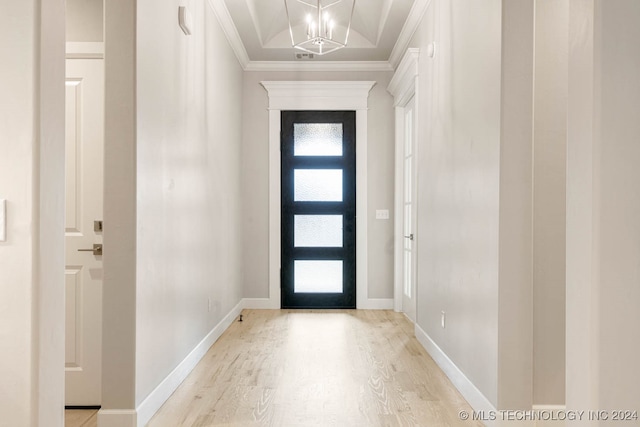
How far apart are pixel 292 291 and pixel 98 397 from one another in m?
3.31

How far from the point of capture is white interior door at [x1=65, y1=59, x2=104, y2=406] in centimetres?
289

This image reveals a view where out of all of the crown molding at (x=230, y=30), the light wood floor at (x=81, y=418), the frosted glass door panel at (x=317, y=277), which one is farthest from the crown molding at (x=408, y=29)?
the light wood floor at (x=81, y=418)

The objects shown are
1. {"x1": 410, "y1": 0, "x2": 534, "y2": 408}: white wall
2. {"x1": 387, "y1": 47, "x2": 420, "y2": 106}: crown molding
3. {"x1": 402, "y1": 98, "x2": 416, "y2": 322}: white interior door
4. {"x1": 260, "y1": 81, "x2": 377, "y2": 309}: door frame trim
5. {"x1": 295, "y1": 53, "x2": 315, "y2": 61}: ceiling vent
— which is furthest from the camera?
{"x1": 260, "y1": 81, "x2": 377, "y2": 309}: door frame trim

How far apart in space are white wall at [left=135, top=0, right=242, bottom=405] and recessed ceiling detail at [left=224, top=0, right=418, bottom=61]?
1.10ft

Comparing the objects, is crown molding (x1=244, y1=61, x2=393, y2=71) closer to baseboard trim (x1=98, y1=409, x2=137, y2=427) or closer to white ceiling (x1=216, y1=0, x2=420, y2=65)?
white ceiling (x1=216, y1=0, x2=420, y2=65)

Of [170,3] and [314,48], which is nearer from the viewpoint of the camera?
[170,3]

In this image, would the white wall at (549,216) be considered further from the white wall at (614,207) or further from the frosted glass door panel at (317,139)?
the frosted glass door panel at (317,139)

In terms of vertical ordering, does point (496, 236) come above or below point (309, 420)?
above

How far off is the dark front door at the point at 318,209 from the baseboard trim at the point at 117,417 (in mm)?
3613

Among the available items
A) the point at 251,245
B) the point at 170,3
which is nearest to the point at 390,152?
the point at 251,245

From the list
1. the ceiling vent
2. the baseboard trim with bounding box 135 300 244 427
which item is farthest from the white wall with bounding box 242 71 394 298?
the baseboard trim with bounding box 135 300 244 427

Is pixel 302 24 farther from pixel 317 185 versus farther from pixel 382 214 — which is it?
pixel 382 214

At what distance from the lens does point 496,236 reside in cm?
250

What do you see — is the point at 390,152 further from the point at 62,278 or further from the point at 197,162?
the point at 62,278
